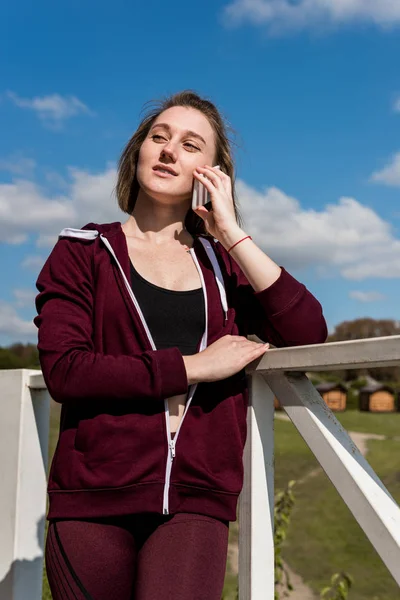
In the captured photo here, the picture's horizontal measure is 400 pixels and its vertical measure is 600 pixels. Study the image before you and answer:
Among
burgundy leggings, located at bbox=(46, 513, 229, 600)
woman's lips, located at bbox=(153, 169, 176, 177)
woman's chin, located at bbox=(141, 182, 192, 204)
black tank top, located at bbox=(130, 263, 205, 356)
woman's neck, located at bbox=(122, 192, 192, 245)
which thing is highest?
woman's lips, located at bbox=(153, 169, 176, 177)

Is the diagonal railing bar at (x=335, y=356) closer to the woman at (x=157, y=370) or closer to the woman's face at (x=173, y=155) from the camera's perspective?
the woman at (x=157, y=370)

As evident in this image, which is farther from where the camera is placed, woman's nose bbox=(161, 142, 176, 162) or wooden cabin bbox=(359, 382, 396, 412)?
wooden cabin bbox=(359, 382, 396, 412)

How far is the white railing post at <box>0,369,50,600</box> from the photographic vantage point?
258 cm

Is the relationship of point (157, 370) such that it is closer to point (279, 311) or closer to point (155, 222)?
point (279, 311)

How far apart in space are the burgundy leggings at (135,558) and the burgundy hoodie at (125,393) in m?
0.05

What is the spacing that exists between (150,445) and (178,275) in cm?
48

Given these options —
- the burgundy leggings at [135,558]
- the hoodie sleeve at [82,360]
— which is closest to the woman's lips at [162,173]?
the hoodie sleeve at [82,360]

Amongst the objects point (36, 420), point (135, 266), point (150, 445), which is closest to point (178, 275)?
point (135, 266)

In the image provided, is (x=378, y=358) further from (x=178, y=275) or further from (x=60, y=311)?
(x=60, y=311)

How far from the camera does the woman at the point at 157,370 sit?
1.56 metres

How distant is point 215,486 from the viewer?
1.65 m

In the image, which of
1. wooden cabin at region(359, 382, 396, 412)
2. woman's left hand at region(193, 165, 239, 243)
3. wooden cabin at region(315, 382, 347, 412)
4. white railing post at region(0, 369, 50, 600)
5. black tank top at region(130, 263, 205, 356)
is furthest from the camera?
wooden cabin at region(359, 382, 396, 412)

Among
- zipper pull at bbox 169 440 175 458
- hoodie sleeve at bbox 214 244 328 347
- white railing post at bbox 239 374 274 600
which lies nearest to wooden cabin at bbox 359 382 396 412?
white railing post at bbox 239 374 274 600

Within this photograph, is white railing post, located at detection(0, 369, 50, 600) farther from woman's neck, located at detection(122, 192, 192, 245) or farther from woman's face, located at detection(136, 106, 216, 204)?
woman's face, located at detection(136, 106, 216, 204)
